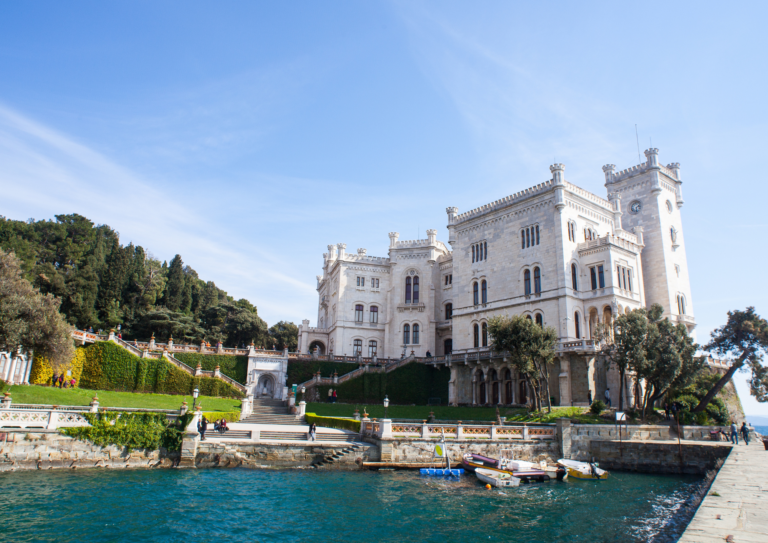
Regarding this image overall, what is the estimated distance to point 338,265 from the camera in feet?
186

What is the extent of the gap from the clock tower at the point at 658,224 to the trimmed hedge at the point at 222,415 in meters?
35.2

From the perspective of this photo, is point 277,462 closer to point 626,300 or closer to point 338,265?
point 626,300

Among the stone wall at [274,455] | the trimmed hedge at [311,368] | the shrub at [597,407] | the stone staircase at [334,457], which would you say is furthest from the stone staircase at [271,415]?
the shrub at [597,407]

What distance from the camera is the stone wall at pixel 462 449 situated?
24.1m

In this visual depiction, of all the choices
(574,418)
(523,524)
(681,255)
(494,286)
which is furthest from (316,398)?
Answer: (681,255)

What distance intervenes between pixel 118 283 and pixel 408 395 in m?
34.1

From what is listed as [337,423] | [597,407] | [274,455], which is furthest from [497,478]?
[597,407]

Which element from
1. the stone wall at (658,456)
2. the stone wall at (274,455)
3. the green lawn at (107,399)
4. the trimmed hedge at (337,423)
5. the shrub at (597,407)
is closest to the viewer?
the stone wall at (274,455)

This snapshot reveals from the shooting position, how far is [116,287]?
5488 cm

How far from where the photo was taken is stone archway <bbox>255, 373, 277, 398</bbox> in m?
44.8

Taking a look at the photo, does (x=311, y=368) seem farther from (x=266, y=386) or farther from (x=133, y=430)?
(x=133, y=430)

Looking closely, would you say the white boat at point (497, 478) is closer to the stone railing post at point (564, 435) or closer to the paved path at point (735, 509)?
the stone railing post at point (564, 435)

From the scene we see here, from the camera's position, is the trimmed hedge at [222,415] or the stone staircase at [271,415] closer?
the trimmed hedge at [222,415]

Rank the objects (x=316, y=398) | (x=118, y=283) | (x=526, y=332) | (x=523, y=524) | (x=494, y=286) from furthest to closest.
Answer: (x=118, y=283) < (x=494, y=286) < (x=316, y=398) < (x=526, y=332) < (x=523, y=524)
